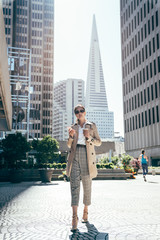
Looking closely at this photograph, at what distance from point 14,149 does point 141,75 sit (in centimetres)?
3675

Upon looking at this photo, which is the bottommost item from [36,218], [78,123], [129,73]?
[36,218]

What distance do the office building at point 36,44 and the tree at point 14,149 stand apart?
7474 centimetres

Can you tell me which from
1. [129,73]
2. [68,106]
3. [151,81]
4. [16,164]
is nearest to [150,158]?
[151,81]

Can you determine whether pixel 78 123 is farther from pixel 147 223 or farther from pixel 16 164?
pixel 16 164

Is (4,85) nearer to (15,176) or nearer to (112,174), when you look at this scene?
(15,176)

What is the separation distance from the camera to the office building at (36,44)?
327 feet


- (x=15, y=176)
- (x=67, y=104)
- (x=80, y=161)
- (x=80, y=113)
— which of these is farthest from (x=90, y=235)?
(x=67, y=104)

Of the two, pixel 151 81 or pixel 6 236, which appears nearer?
pixel 6 236

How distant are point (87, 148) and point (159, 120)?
1757 inches

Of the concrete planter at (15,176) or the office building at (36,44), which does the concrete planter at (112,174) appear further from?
the office building at (36,44)

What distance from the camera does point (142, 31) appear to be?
2126 inches

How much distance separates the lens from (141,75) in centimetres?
5388

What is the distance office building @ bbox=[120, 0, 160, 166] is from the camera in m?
48.9

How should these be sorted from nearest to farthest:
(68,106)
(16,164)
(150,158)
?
(16,164) < (150,158) < (68,106)
